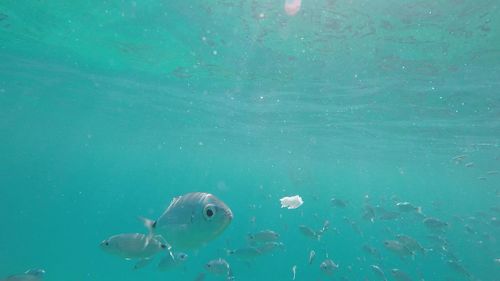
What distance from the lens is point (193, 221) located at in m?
3.36

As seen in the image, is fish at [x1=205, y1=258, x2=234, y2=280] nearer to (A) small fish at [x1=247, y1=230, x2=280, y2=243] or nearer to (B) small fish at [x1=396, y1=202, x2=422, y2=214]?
(A) small fish at [x1=247, y1=230, x2=280, y2=243]

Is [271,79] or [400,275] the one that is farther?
[271,79]

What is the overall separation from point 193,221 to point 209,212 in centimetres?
20

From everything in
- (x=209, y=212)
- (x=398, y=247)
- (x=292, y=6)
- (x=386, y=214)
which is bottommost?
(x=209, y=212)

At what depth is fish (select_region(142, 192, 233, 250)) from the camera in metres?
3.33

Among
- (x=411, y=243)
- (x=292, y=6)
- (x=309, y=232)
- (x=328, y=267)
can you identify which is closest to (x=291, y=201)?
(x=309, y=232)

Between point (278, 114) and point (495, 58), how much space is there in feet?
55.4

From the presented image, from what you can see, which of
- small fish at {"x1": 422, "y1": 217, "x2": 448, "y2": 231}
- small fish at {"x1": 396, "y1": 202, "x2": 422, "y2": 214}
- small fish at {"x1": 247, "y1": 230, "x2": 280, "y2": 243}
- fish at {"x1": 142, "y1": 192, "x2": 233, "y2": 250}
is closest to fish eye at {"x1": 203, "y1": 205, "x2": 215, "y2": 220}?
fish at {"x1": 142, "y1": 192, "x2": 233, "y2": 250}

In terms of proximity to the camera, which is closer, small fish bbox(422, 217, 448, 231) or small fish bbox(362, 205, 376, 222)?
small fish bbox(422, 217, 448, 231)

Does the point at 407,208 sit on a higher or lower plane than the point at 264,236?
higher

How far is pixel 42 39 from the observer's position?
19.6 meters

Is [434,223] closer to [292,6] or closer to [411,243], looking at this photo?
[411,243]

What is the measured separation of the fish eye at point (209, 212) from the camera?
3295mm

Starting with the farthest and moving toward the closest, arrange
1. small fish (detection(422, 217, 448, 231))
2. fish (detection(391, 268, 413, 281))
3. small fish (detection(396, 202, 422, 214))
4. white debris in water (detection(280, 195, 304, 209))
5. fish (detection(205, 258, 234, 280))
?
1. small fish (detection(396, 202, 422, 214))
2. small fish (detection(422, 217, 448, 231))
3. white debris in water (detection(280, 195, 304, 209))
4. fish (detection(391, 268, 413, 281))
5. fish (detection(205, 258, 234, 280))
